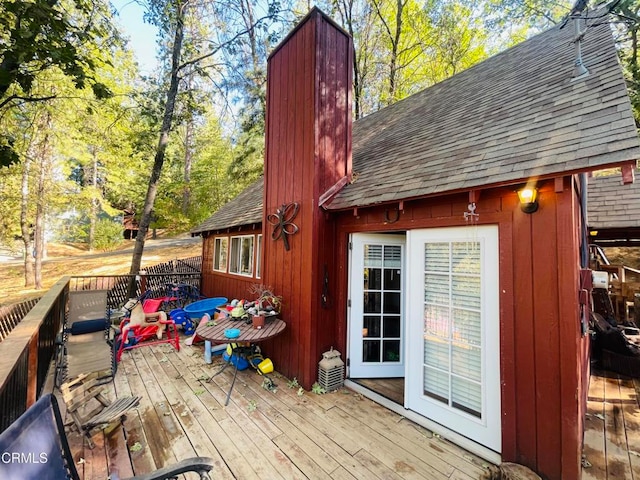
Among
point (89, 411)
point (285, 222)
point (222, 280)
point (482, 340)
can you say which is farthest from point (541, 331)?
Answer: point (222, 280)

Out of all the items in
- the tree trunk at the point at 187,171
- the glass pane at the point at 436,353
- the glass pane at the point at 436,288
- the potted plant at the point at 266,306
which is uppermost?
the tree trunk at the point at 187,171

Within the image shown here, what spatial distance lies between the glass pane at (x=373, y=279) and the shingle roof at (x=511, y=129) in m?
0.99

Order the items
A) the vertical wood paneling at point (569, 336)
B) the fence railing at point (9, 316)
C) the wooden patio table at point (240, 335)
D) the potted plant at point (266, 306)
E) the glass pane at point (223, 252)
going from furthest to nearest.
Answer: the glass pane at point (223, 252), the fence railing at point (9, 316), the potted plant at point (266, 306), the wooden patio table at point (240, 335), the vertical wood paneling at point (569, 336)

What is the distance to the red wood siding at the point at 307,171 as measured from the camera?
3.90 metres

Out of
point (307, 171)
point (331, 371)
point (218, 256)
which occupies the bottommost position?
point (331, 371)

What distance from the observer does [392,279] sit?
3.99m

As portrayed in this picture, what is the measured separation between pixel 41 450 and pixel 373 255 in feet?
11.3

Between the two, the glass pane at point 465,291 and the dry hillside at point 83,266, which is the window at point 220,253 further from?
the dry hillside at point 83,266

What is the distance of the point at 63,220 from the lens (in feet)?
64.1

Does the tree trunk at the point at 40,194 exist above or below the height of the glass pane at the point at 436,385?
above

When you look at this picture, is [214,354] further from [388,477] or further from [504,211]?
[504,211]

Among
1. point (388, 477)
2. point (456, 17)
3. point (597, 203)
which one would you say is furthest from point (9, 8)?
point (456, 17)

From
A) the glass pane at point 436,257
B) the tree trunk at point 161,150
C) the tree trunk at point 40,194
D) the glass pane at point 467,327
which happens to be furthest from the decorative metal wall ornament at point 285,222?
the tree trunk at point 40,194

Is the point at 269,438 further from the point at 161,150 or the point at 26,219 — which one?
the point at 26,219
